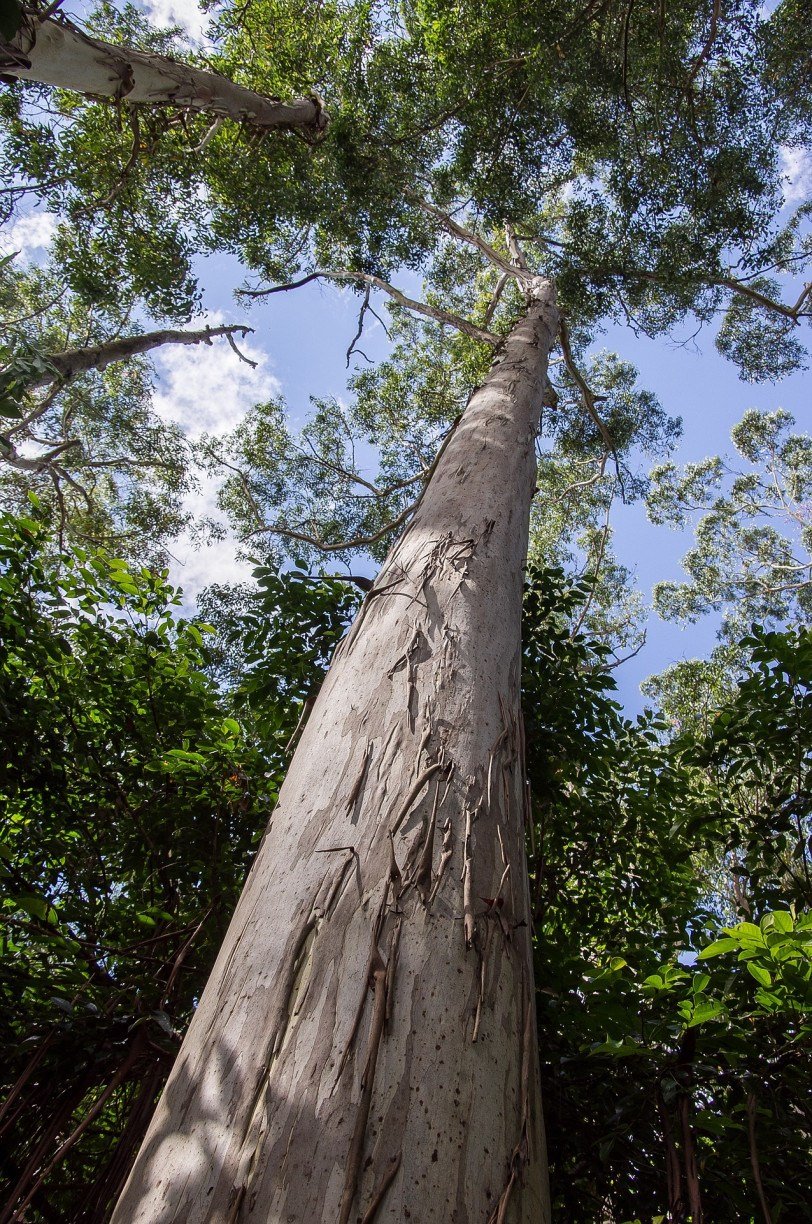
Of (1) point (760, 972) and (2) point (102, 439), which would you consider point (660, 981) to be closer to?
(1) point (760, 972)

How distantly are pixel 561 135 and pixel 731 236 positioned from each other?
2.28 m

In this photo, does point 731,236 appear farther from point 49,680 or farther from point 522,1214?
point 522,1214

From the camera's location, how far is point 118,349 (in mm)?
7215

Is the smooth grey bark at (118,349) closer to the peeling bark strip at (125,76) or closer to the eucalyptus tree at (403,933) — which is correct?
the peeling bark strip at (125,76)

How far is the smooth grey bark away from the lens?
6465 millimetres

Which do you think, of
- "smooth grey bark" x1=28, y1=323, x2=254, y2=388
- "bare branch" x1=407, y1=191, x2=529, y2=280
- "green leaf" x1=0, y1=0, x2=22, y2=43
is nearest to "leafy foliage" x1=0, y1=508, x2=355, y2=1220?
"green leaf" x1=0, y1=0, x2=22, y2=43

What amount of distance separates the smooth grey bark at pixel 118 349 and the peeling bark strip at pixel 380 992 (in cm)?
560

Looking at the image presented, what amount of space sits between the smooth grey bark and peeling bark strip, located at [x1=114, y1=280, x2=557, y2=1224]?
5597mm

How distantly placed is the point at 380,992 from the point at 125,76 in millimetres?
5401

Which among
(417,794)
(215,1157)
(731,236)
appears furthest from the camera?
(731,236)

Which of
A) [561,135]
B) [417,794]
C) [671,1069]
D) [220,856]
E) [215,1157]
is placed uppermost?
[561,135]

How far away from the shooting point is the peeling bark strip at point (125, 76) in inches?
148

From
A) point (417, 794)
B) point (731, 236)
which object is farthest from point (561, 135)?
point (417, 794)

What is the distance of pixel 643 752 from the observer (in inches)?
120
